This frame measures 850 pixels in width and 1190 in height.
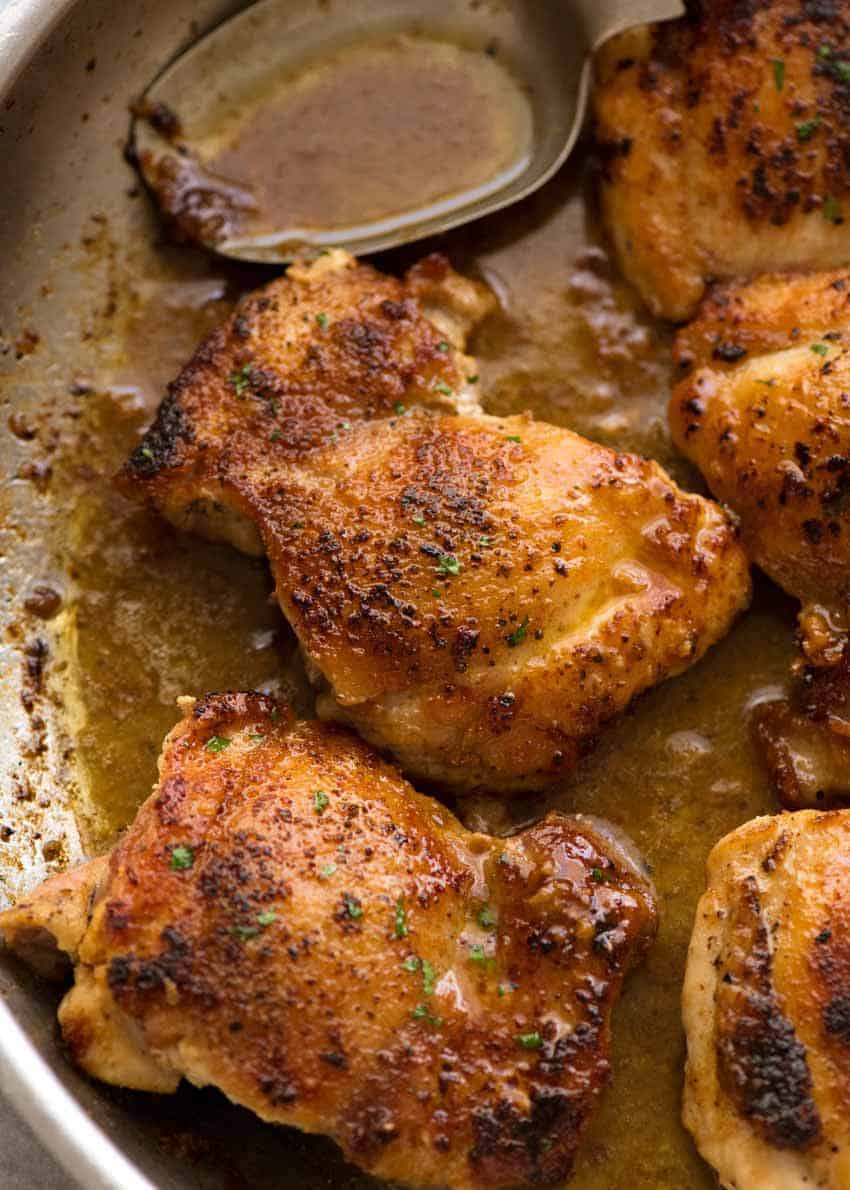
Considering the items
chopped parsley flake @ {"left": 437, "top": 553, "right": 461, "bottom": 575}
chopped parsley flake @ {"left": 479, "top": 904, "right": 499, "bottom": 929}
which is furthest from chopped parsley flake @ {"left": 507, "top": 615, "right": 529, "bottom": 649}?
chopped parsley flake @ {"left": 479, "top": 904, "right": 499, "bottom": 929}

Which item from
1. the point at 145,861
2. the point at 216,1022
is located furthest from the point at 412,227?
the point at 216,1022

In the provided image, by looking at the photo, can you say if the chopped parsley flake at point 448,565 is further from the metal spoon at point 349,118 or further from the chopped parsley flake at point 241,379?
the metal spoon at point 349,118

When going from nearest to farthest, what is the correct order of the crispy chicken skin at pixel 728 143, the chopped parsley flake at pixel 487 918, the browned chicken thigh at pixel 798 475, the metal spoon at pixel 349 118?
the chopped parsley flake at pixel 487 918 < the browned chicken thigh at pixel 798 475 < the crispy chicken skin at pixel 728 143 < the metal spoon at pixel 349 118

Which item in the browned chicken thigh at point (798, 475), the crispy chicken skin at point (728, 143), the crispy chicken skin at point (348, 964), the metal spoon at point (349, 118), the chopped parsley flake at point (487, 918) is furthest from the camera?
the metal spoon at point (349, 118)

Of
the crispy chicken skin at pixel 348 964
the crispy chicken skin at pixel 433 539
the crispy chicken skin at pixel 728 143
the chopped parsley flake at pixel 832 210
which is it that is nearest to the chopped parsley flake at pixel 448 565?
the crispy chicken skin at pixel 433 539

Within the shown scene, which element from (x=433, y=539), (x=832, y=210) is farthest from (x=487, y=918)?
(x=832, y=210)

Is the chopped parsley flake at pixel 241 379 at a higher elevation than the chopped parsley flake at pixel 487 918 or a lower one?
higher

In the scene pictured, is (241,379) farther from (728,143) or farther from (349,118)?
(728,143)
